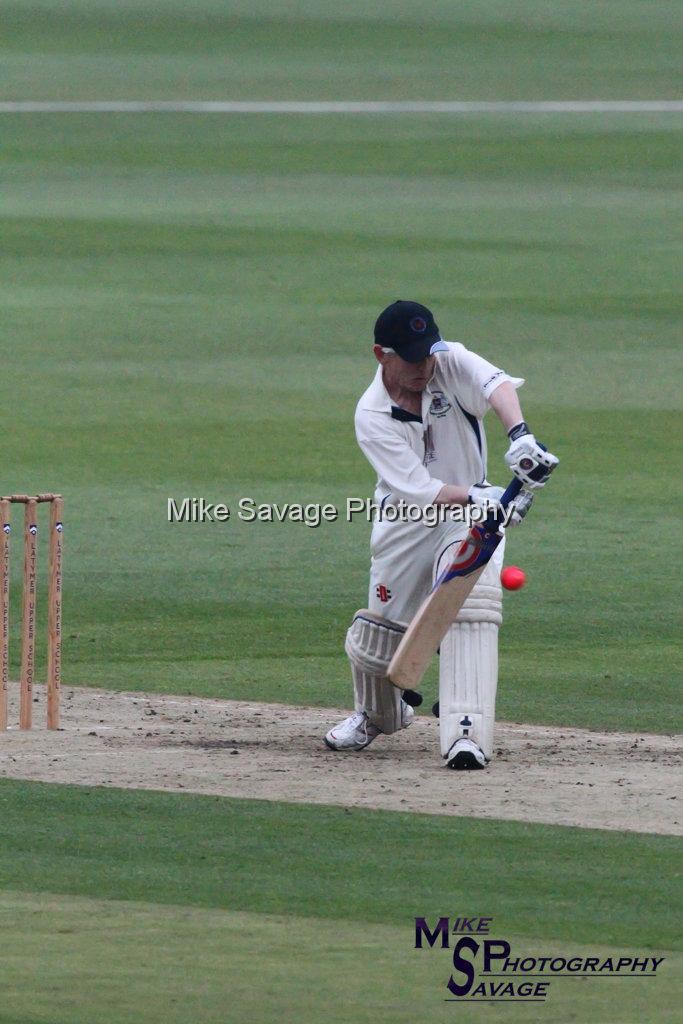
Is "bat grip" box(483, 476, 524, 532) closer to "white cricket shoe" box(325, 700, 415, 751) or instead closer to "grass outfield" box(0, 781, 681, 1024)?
"white cricket shoe" box(325, 700, 415, 751)

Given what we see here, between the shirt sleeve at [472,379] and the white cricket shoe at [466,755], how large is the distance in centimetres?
117

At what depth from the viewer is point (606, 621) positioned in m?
9.05

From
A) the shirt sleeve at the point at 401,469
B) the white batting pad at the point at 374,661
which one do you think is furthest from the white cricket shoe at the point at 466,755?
the shirt sleeve at the point at 401,469

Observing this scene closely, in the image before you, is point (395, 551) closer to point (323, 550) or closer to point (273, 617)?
point (273, 617)

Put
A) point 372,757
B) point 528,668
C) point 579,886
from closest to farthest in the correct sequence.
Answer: point 579,886 < point 372,757 < point 528,668

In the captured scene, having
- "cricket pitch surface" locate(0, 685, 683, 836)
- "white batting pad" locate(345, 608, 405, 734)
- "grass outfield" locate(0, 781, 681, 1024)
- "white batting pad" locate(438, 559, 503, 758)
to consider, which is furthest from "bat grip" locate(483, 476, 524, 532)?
"grass outfield" locate(0, 781, 681, 1024)

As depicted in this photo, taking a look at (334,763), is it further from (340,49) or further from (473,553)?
(340,49)

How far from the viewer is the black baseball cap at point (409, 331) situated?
652cm

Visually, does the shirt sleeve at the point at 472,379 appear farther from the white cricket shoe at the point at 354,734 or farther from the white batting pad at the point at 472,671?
the white cricket shoe at the point at 354,734

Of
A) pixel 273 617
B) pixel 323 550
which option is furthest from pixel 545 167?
pixel 273 617

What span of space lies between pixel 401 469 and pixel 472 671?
74cm

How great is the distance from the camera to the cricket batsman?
6.50 m

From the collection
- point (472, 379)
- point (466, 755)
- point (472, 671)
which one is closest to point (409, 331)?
point (472, 379)

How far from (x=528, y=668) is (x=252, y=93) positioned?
53.5 feet
